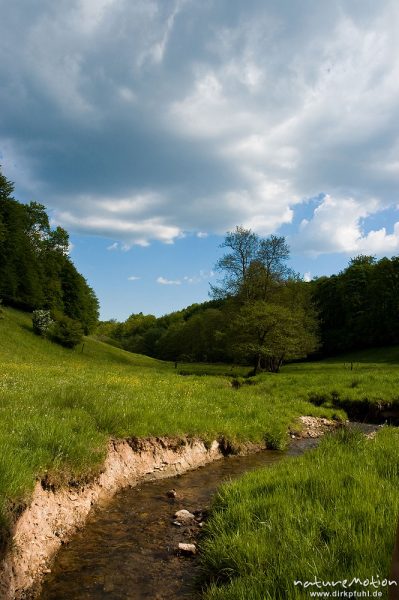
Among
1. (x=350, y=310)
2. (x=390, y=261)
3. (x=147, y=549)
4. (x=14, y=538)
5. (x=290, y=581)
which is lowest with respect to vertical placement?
(x=147, y=549)

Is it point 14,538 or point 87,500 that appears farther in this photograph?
point 87,500

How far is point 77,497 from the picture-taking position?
8781 mm

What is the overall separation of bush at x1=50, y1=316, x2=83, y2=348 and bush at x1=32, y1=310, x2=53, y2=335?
760mm

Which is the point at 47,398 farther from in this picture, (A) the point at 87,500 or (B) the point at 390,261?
(B) the point at 390,261

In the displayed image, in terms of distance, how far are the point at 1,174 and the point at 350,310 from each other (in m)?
75.1

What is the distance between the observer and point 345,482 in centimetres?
820

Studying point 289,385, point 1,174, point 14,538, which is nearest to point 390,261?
point 289,385

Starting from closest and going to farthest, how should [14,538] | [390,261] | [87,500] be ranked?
1. [14,538]
2. [87,500]
3. [390,261]

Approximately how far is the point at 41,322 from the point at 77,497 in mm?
47923

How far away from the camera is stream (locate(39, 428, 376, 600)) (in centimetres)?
A: 614

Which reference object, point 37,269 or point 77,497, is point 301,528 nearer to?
point 77,497

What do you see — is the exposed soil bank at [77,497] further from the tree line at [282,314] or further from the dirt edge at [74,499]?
the tree line at [282,314]

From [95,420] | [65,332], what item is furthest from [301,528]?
[65,332]

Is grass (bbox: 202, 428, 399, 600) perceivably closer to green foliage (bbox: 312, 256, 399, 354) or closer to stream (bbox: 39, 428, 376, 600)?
stream (bbox: 39, 428, 376, 600)
